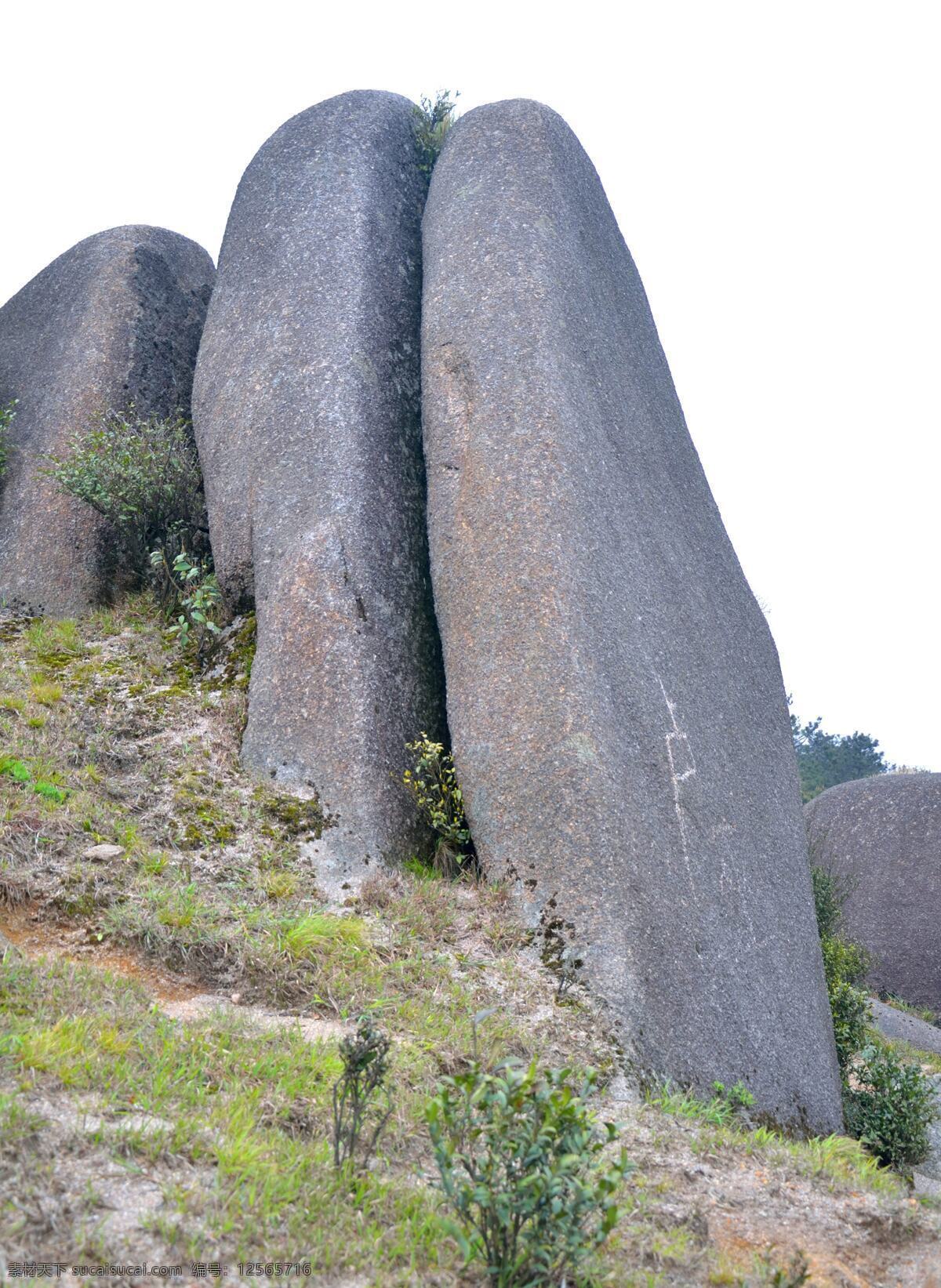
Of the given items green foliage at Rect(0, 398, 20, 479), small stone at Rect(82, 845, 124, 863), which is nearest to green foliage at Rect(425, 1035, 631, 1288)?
small stone at Rect(82, 845, 124, 863)

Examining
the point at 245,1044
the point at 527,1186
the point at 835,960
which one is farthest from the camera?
the point at 835,960

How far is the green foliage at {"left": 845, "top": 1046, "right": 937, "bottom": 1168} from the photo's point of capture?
7.85 metres

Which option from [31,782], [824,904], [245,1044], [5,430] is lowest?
[245,1044]

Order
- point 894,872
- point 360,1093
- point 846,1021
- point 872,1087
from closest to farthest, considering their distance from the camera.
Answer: point 360,1093, point 872,1087, point 846,1021, point 894,872

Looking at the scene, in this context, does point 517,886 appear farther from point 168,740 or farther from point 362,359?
point 362,359

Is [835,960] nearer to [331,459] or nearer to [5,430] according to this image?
[331,459]

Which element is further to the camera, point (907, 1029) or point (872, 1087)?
point (907, 1029)

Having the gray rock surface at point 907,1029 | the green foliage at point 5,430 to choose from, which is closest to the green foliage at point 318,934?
the green foliage at point 5,430

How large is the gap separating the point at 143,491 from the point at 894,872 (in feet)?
41.5

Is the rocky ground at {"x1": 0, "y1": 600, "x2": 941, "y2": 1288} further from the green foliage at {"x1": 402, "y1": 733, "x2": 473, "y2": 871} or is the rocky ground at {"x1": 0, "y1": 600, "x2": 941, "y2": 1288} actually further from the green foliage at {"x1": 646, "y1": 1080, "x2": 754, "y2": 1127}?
the green foliage at {"x1": 402, "y1": 733, "x2": 473, "y2": 871}

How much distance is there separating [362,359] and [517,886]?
443 cm

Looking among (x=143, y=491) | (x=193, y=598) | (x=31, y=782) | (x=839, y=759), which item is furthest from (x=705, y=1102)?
(x=839, y=759)

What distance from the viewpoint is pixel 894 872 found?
1608cm

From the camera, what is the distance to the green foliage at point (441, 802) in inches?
264
